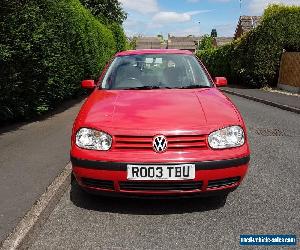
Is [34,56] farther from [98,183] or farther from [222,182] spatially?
[222,182]

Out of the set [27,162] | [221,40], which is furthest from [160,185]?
[221,40]

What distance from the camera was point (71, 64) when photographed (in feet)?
38.2

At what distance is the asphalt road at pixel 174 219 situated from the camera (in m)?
3.28

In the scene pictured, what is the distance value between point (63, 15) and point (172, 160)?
8.46 m

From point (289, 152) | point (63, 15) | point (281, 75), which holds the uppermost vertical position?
point (63, 15)

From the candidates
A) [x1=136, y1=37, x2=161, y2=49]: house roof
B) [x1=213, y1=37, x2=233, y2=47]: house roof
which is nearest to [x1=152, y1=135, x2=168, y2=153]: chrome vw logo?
[x1=213, y1=37, x2=233, y2=47]: house roof

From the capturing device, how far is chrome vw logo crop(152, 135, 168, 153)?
3508 millimetres

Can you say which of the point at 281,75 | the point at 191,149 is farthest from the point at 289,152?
the point at 281,75

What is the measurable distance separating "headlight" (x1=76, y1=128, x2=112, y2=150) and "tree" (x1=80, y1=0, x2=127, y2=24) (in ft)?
147

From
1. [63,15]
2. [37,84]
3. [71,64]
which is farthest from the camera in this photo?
[71,64]

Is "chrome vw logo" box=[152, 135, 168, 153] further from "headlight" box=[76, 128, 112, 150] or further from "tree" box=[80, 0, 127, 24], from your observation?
"tree" box=[80, 0, 127, 24]

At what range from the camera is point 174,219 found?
3.71 metres

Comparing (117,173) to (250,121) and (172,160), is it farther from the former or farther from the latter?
(250,121)

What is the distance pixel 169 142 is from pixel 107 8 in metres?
48.0
